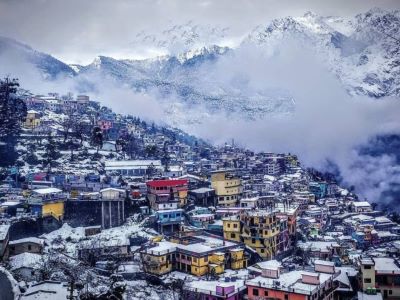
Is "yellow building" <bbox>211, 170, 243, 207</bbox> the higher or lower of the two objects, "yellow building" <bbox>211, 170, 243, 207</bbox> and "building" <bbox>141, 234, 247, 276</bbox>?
the higher

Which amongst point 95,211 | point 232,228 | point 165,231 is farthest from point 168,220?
point 95,211

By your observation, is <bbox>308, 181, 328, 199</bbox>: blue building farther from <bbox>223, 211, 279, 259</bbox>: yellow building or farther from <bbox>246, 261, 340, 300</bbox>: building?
<bbox>246, 261, 340, 300</bbox>: building

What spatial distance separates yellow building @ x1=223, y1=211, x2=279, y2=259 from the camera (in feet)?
62.1

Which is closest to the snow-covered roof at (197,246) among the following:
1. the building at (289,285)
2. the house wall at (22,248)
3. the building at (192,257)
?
the building at (192,257)

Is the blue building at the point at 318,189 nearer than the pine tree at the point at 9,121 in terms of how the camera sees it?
No

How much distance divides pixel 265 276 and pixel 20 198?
11.2m

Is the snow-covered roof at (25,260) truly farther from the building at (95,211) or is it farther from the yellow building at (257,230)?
the yellow building at (257,230)

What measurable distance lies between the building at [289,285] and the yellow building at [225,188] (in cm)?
862

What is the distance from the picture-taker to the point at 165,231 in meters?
20.2

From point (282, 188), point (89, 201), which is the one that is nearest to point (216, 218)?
point (89, 201)

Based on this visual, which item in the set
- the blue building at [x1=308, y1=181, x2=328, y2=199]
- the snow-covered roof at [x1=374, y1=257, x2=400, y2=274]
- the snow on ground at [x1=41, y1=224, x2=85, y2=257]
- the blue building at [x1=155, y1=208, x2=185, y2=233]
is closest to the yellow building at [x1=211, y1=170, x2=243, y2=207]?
the blue building at [x1=155, y1=208, x2=185, y2=233]

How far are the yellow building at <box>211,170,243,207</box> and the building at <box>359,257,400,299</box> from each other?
29.8 ft

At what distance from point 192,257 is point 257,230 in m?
3.37

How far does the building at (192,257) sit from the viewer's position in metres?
16.7
